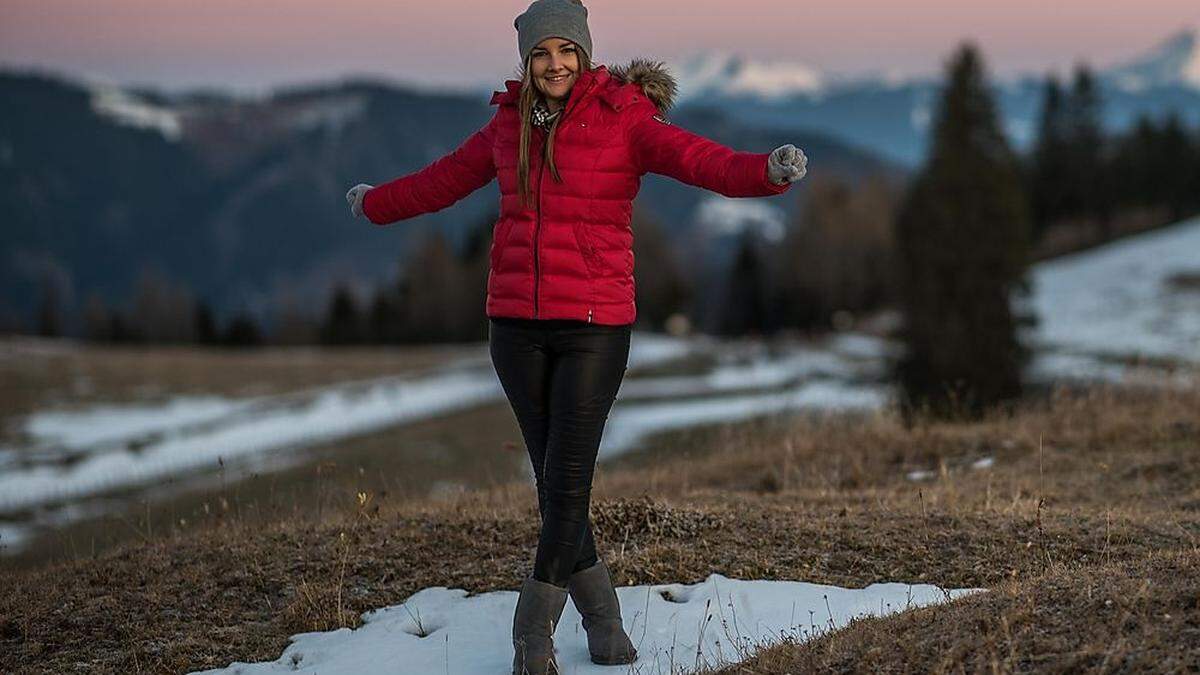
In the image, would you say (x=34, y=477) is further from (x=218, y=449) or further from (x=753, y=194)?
(x=753, y=194)

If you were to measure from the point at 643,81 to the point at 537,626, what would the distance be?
8.06ft

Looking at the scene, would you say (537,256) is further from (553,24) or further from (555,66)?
(553,24)

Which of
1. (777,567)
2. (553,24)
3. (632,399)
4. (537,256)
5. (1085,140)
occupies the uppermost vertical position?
(1085,140)

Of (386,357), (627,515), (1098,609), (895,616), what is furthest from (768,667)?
(386,357)

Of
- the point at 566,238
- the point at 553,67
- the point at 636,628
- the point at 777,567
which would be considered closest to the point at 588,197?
the point at 566,238

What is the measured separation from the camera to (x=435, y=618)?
5.50 meters

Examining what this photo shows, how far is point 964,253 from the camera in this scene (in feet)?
93.8

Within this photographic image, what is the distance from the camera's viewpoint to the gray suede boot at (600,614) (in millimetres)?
4781

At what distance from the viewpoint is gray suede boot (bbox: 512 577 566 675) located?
4.57m

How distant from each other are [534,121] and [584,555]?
1.99 m

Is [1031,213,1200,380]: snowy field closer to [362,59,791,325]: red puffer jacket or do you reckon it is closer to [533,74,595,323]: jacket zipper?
[362,59,791,325]: red puffer jacket

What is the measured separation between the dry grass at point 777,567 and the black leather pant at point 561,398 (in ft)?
3.35

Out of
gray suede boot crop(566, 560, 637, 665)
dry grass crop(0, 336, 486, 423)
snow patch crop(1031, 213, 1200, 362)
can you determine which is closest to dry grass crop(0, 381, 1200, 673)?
gray suede boot crop(566, 560, 637, 665)

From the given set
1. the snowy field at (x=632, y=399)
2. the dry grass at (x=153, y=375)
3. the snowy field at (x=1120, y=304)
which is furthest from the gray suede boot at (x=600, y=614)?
the dry grass at (x=153, y=375)
